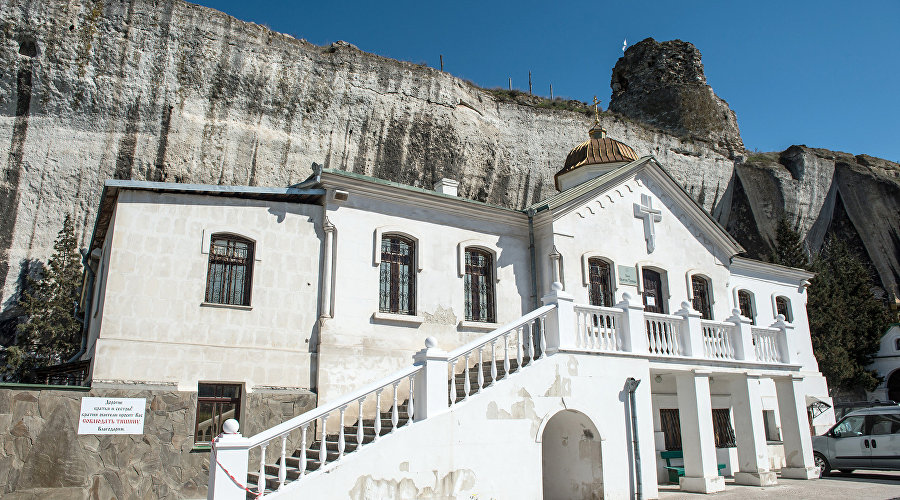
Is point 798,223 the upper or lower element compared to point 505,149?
lower

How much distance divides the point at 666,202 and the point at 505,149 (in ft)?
59.3

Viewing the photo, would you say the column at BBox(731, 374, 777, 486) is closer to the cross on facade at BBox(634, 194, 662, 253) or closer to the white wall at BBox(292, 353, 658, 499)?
the white wall at BBox(292, 353, 658, 499)

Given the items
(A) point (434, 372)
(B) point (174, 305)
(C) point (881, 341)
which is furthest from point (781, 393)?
(C) point (881, 341)

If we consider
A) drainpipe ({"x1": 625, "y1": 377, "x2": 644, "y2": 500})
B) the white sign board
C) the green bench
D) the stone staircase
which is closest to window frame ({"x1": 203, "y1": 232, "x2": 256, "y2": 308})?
the white sign board

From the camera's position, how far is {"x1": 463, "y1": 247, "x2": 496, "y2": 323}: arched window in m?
15.3

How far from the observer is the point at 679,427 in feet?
55.2

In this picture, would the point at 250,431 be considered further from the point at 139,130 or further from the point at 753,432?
the point at 139,130

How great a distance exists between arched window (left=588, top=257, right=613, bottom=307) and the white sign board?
34.2ft

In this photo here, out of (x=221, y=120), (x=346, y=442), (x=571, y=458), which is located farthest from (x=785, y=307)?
(x=221, y=120)

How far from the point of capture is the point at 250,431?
11828 millimetres

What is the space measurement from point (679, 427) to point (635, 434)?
17.8 ft

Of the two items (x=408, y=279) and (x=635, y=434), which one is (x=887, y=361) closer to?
(x=635, y=434)

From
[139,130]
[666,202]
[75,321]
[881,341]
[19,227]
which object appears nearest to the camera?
[666,202]

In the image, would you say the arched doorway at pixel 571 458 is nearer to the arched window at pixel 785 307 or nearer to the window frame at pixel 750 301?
the window frame at pixel 750 301
